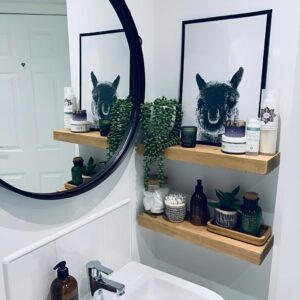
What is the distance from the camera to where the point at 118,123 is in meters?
1.12

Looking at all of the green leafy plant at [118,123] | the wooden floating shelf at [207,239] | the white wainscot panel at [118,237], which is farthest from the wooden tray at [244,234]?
the green leafy plant at [118,123]

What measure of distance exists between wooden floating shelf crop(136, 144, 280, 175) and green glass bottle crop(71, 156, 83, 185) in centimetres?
31

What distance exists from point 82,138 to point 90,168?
109 millimetres

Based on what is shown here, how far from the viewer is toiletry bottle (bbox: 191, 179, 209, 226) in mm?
1156

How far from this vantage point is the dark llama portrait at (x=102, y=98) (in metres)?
1.05

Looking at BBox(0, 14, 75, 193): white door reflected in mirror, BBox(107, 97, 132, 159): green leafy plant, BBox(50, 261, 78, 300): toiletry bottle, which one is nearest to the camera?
BBox(0, 14, 75, 193): white door reflected in mirror

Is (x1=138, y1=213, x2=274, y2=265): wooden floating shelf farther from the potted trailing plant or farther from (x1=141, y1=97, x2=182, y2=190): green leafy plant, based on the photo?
→ (x1=141, y1=97, x2=182, y2=190): green leafy plant

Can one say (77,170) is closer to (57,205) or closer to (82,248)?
(57,205)

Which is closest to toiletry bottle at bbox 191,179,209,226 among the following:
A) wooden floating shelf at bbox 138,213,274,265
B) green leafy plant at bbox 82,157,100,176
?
wooden floating shelf at bbox 138,213,274,265

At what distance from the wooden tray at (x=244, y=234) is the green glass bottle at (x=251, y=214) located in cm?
2

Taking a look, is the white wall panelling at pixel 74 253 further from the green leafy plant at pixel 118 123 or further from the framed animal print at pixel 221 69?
the framed animal print at pixel 221 69

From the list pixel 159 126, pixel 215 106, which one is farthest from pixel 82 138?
pixel 215 106

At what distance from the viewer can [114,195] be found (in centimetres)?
115

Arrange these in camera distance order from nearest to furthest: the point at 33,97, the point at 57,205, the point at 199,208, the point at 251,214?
1. the point at 33,97
2. the point at 57,205
3. the point at 251,214
4. the point at 199,208
